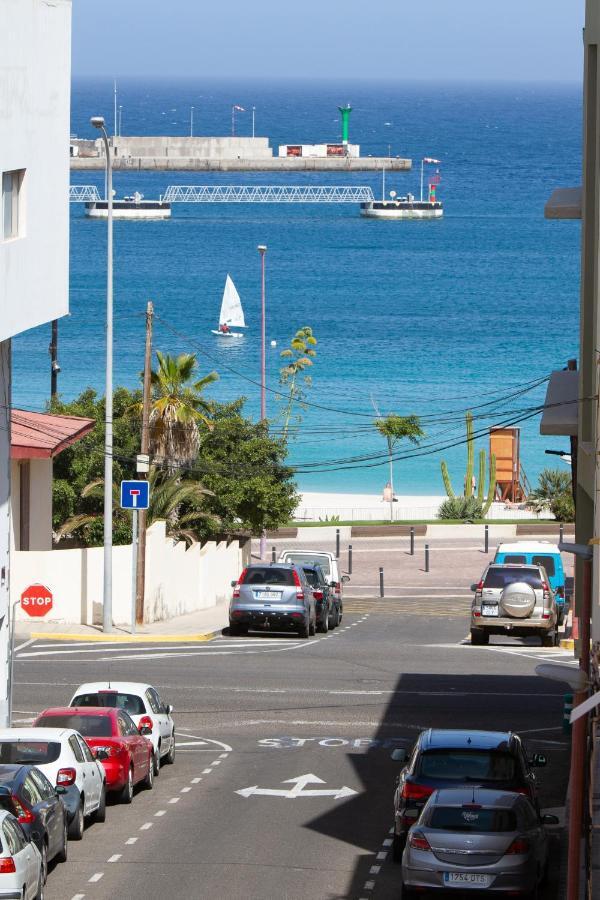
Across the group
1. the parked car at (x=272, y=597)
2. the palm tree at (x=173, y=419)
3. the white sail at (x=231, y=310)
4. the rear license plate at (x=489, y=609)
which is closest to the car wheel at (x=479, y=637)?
the rear license plate at (x=489, y=609)

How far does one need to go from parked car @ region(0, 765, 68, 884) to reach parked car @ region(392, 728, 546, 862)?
338 centimetres

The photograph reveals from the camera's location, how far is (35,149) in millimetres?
27094

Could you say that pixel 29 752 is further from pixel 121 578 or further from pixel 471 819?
pixel 121 578

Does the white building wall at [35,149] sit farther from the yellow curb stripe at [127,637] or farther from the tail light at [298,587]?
the tail light at [298,587]

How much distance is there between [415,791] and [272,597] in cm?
1928

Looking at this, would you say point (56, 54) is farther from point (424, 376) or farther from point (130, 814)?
point (424, 376)

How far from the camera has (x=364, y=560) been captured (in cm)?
5625

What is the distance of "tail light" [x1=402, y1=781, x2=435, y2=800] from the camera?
1652 centimetres

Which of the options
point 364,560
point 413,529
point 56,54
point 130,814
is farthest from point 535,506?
point 130,814

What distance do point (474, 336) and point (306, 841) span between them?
114 m

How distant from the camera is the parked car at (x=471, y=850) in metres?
14.8

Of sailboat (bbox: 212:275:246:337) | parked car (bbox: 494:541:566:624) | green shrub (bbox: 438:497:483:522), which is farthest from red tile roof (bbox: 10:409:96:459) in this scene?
sailboat (bbox: 212:275:246:337)

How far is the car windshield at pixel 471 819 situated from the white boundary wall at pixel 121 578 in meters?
21.8

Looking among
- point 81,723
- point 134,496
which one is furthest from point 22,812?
point 134,496
